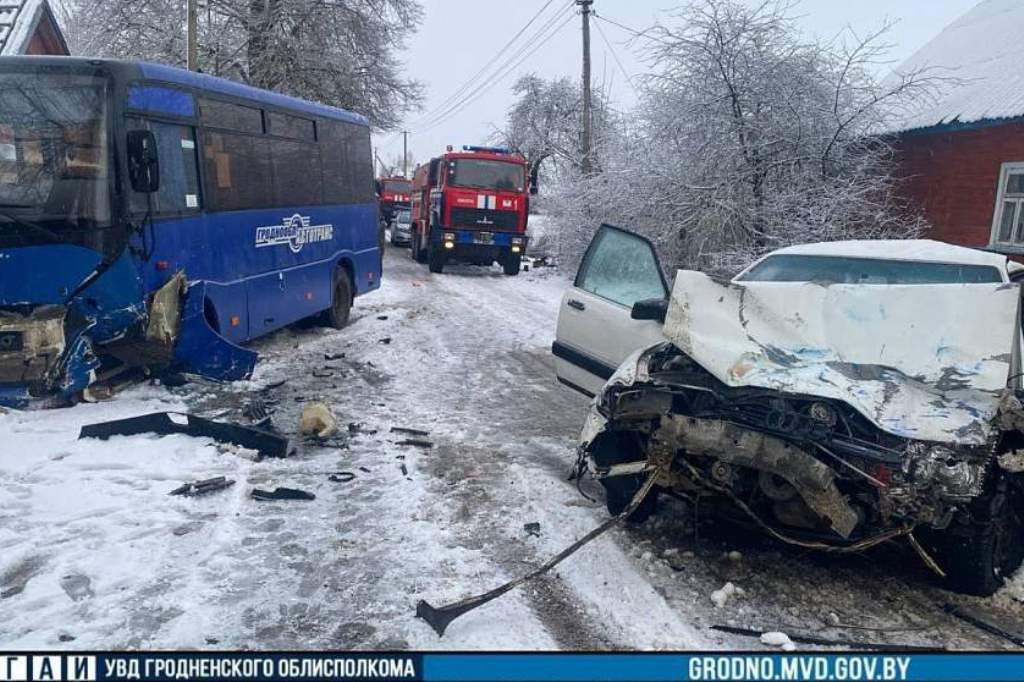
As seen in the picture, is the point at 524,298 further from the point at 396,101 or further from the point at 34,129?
the point at 396,101

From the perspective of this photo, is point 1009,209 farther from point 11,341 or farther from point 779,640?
point 11,341

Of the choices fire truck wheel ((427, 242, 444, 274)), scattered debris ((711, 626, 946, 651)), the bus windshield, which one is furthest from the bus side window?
fire truck wheel ((427, 242, 444, 274))

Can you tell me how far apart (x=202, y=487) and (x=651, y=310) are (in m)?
3.30

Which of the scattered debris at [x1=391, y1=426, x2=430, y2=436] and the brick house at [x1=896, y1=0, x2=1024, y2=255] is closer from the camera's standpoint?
the scattered debris at [x1=391, y1=426, x2=430, y2=436]

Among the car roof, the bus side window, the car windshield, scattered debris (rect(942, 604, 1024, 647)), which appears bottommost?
scattered debris (rect(942, 604, 1024, 647))

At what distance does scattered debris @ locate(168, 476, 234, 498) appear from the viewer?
4.86 meters

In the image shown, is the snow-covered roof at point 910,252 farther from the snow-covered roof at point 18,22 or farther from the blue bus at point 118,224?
the snow-covered roof at point 18,22

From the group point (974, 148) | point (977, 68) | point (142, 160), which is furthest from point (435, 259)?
point (142, 160)

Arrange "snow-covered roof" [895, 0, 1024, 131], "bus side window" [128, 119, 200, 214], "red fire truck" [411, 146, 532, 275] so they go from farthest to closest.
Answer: "red fire truck" [411, 146, 532, 275], "snow-covered roof" [895, 0, 1024, 131], "bus side window" [128, 119, 200, 214]

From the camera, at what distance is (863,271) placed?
16.8ft

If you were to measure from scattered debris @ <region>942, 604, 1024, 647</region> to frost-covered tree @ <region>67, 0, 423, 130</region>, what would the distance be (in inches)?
909

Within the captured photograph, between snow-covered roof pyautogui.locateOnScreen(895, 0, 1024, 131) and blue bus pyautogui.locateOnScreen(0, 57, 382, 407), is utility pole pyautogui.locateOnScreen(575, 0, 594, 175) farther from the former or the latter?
blue bus pyautogui.locateOnScreen(0, 57, 382, 407)

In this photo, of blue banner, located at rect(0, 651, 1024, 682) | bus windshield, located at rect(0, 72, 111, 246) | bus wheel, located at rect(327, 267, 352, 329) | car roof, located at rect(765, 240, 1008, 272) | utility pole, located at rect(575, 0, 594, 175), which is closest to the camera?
blue banner, located at rect(0, 651, 1024, 682)

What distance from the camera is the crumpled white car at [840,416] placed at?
137 inches
